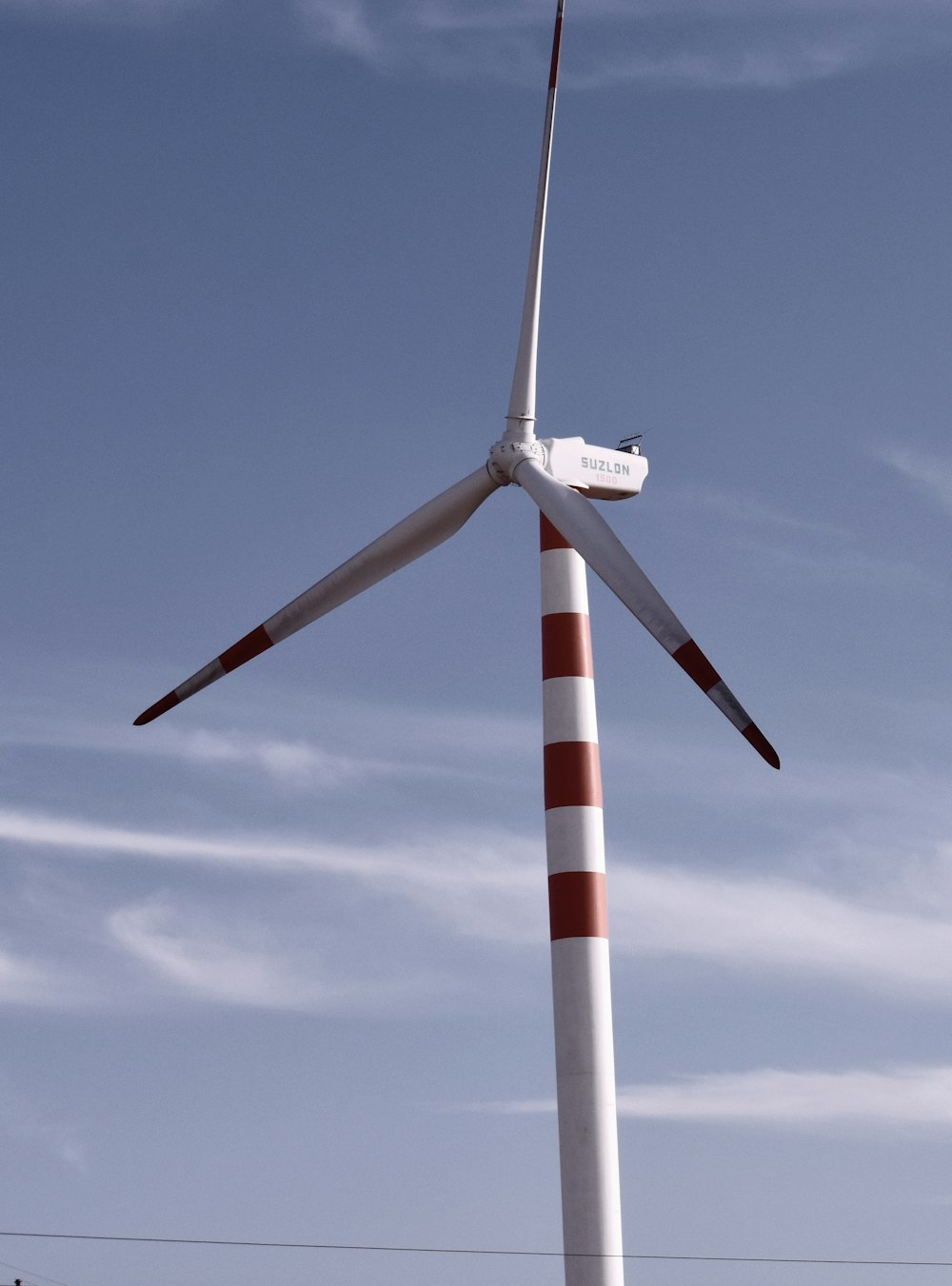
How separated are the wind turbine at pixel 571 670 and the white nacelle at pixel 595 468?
1.6 inches

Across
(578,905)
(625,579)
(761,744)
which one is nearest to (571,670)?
(625,579)

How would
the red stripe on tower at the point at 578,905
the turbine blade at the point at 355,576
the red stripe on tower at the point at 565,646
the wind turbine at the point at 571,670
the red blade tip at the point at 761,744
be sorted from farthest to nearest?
the turbine blade at the point at 355,576, the red stripe on tower at the point at 565,646, the red stripe on tower at the point at 578,905, the wind turbine at the point at 571,670, the red blade tip at the point at 761,744

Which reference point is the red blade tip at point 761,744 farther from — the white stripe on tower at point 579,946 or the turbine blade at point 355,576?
the turbine blade at point 355,576

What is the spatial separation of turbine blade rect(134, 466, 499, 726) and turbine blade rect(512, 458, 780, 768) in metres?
1.24

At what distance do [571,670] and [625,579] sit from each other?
312 cm

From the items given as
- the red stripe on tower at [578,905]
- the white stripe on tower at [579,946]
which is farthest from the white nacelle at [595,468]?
the red stripe on tower at [578,905]

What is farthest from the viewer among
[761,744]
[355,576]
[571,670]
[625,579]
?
[355,576]

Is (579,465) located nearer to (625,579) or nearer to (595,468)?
(595,468)

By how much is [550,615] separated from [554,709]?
207cm

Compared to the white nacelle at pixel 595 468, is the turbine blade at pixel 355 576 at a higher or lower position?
lower

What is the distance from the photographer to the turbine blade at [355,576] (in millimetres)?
36344

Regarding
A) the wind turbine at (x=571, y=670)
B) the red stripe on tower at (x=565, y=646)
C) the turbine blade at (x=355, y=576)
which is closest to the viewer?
the wind turbine at (x=571, y=670)

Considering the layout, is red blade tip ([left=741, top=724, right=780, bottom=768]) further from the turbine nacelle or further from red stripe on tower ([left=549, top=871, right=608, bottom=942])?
the turbine nacelle

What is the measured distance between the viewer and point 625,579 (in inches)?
1280
